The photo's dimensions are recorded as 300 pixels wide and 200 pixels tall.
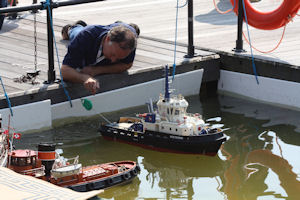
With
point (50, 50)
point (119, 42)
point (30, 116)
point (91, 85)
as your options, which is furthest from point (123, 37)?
point (30, 116)

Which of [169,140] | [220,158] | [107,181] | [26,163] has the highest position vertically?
[26,163]

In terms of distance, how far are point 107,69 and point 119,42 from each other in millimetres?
834

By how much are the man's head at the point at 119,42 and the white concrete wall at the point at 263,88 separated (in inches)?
104

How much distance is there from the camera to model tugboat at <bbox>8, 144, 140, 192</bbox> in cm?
879

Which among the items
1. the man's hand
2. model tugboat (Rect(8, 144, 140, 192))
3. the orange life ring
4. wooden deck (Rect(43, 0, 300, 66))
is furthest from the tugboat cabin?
the orange life ring

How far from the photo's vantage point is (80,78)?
36.5 ft

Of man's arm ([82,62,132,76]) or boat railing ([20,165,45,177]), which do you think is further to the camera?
man's arm ([82,62,132,76])

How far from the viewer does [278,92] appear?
12500 millimetres

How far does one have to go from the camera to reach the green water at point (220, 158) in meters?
9.28

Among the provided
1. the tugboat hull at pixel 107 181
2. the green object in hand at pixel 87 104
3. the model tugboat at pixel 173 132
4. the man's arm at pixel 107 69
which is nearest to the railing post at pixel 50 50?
the man's arm at pixel 107 69

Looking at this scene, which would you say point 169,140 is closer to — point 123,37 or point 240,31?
point 123,37

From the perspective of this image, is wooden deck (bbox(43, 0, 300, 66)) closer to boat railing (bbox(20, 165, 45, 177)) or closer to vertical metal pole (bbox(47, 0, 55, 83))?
→ vertical metal pole (bbox(47, 0, 55, 83))

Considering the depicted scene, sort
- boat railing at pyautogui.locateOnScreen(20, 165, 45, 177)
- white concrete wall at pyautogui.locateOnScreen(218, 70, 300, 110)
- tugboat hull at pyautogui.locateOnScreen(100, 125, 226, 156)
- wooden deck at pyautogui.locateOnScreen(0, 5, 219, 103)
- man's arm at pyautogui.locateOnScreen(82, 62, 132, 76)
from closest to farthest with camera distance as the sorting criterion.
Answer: boat railing at pyautogui.locateOnScreen(20, 165, 45, 177) → tugboat hull at pyautogui.locateOnScreen(100, 125, 226, 156) → wooden deck at pyautogui.locateOnScreen(0, 5, 219, 103) → man's arm at pyautogui.locateOnScreen(82, 62, 132, 76) → white concrete wall at pyautogui.locateOnScreen(218, 70, 300, 110)

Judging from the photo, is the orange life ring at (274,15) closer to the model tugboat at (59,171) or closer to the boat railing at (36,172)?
the model tugboat at (59,171)
